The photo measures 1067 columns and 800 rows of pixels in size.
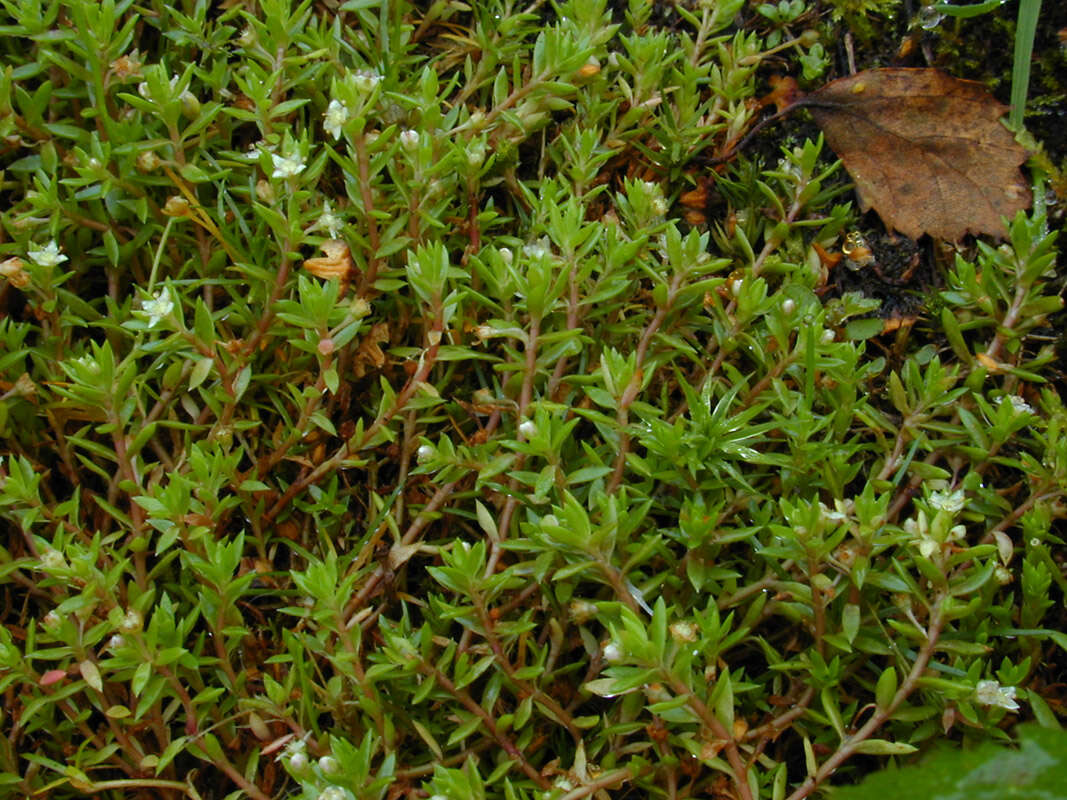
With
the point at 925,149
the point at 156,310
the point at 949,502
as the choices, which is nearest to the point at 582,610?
the point at 949,502

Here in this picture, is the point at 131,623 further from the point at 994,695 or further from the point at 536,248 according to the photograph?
the point at 994,695

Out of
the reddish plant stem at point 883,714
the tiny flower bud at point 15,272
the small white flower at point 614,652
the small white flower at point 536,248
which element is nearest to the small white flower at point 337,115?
the small white flower at point 536,248

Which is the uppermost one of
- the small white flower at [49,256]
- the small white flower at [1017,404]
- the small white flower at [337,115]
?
the small white flower at [337,115]

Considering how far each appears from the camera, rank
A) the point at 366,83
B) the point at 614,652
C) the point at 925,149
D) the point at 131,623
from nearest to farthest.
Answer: the point at 614,652
the point at 131,623
the point at 366,83
the point at 925,149

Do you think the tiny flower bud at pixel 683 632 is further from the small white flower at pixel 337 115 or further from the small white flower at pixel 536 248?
the small white flower at pixel 337 115

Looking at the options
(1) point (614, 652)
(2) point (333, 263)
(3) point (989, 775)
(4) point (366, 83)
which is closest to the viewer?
(3) point (989, 775)

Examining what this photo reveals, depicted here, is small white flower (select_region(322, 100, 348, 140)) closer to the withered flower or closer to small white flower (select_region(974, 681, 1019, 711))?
the withered flower
